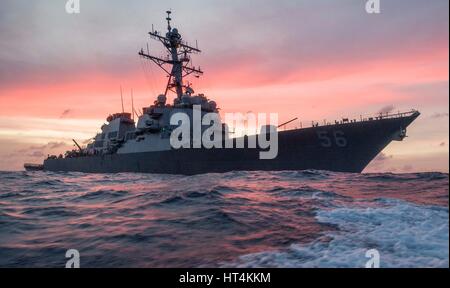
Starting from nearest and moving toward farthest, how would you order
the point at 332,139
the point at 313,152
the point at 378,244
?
the point at 378,244 → the point at 332,139 → the point at 313,152

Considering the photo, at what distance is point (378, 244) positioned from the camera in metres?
4.72

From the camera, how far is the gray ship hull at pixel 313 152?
1755cm

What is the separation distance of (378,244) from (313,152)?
47.9 feet

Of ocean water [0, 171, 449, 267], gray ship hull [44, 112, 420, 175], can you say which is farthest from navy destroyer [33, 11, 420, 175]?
ocean water [0, 171, 449, 267]

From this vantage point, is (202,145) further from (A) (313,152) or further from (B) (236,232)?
(B) (236,232)

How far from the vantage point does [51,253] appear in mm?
4984

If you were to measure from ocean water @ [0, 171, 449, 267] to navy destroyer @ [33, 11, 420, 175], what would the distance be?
857 cm

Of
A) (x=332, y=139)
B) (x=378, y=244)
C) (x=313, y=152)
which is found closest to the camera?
(x=378, y=244)

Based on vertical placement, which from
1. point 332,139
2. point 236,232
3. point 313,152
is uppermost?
point 332,139

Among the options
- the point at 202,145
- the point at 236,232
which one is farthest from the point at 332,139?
the point at 236,232

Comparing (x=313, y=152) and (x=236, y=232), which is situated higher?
(x=313, y=152)

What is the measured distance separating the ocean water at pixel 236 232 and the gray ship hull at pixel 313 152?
8.52 metres
